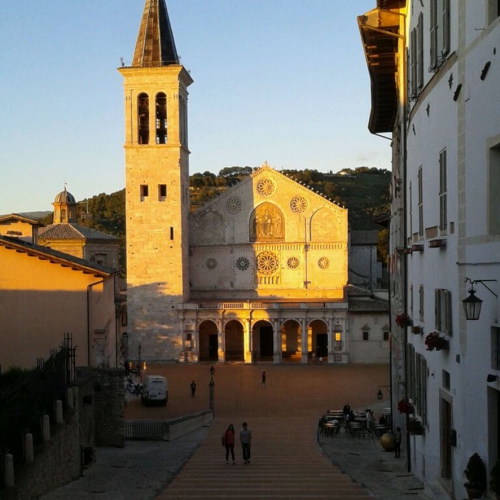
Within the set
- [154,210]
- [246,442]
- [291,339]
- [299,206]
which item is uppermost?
[299,206]

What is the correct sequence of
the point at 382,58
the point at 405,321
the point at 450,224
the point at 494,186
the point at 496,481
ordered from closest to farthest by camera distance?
the point at 496,481
the point at 494,186
the point at 450,224
the point at 405,321
the point at 382,58

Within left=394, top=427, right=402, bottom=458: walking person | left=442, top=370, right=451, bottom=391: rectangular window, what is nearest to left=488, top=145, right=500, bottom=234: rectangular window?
left=442, top=370, right=451, bottom=391: rectangular window

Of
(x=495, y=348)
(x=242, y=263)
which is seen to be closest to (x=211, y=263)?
(x=242, y=263)

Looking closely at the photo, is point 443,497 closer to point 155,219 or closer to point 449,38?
point 449,38

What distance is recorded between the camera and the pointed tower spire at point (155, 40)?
59.4 m

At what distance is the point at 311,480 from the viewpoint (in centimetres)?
1823

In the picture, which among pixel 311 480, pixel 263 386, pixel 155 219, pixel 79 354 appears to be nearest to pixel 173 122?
pixel 155 219

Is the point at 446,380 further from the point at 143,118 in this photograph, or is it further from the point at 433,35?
the point at 143,118

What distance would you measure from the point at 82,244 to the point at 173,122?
14.5 meters

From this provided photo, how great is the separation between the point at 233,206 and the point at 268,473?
1674 inches

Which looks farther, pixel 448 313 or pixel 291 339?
pixel 291 339

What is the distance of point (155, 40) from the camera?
5984 centimetres

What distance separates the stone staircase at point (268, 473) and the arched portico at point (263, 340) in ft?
100

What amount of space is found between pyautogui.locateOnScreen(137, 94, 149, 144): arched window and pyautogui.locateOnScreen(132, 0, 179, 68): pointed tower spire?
7.94 feet
